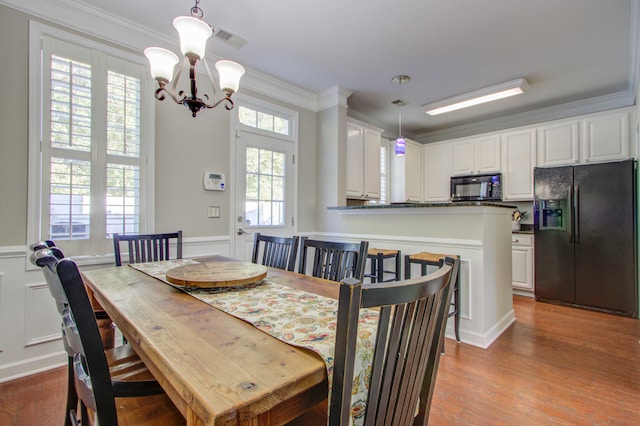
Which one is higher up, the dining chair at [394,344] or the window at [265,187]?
the window at [265,187]

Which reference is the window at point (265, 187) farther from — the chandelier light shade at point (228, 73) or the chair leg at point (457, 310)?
the chair leg at point (457, 310)

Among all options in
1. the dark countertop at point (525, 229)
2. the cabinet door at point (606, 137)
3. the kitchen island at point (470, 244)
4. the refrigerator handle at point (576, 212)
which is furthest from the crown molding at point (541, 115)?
the kitchen island at point (470, 244)

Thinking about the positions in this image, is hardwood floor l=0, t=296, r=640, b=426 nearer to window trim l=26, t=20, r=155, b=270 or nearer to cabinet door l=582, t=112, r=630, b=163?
window trim l=26, t=20, r=155, b=270

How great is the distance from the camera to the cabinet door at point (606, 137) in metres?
3.57

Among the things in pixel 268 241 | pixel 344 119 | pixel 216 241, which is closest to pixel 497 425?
pixel 268 241

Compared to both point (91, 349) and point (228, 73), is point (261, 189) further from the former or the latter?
point (91, 349)

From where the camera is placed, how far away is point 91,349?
76 cm

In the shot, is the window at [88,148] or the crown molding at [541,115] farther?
the crown molding at [541,115]

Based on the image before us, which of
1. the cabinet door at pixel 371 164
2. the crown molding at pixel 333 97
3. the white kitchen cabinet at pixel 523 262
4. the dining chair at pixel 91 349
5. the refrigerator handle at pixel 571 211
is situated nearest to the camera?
the dining chair at pixel 91 349

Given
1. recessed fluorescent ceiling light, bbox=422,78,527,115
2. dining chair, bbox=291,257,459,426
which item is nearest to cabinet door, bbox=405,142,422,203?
recessed fluorescent ceiling light, bbox=422,78,527,115

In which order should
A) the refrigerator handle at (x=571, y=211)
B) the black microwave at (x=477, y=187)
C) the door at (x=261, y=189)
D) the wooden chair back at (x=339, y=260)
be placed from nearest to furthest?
1. the wooden chair back at (x=339, y=260)
2. the door at (x=261, y=189)
3. the refrigerator handle at (x=571, y=211)
4. the black microwave at (x=477, y=187)

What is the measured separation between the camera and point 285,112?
3.71 meters

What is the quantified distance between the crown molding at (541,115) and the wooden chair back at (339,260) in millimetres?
4389

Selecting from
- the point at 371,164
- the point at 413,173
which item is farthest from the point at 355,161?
the point at 413,173
